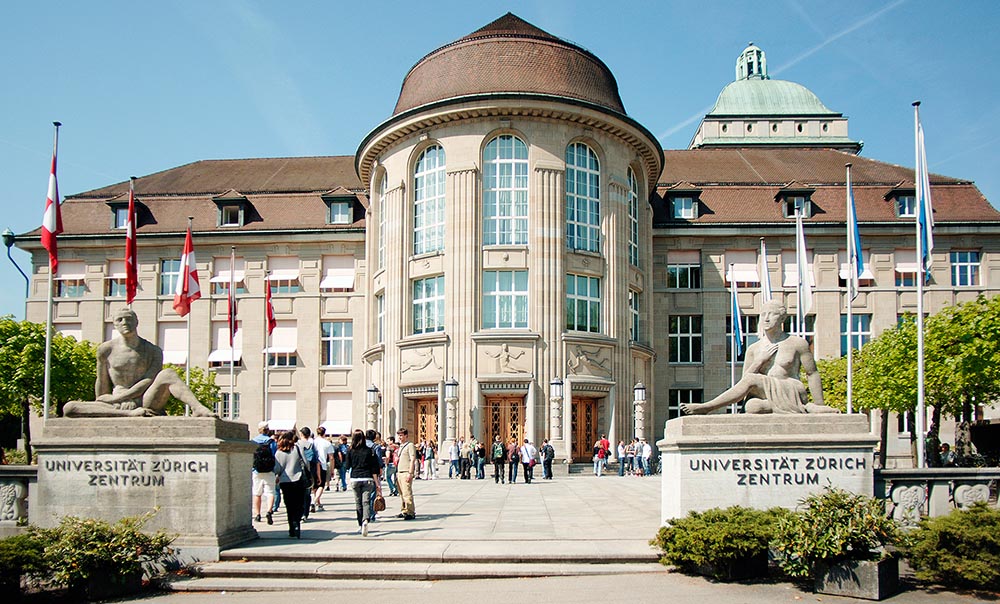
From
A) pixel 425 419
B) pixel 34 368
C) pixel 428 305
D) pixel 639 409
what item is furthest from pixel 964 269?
pixel 34 368

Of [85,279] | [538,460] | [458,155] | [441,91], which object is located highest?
[441,91]

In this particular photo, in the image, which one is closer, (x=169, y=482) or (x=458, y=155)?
(x=169, y=482)

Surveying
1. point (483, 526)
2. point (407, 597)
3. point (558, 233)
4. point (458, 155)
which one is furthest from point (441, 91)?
Answer: point (407, 597)

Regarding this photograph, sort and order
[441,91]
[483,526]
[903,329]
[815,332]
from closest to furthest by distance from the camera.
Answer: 1. [483,526]
2. [903,329]
3. [441,91]
4. [815,332]

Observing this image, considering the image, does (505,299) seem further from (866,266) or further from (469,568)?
(469,568)

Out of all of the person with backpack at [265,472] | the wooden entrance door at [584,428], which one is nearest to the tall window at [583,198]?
the wooden entrance door at [584,428]

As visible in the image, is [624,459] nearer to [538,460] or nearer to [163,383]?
[538,460]

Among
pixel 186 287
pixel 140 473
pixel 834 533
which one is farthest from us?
pixel 186 287

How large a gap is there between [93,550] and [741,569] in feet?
25.7

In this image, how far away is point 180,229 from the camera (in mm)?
48688

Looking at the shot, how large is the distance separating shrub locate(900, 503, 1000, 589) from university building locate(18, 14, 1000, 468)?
25717 mm

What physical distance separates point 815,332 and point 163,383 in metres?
39.2

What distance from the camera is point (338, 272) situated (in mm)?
48062

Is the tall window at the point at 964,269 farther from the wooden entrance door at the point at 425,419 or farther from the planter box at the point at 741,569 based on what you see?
the planter box at the point at 741,569
